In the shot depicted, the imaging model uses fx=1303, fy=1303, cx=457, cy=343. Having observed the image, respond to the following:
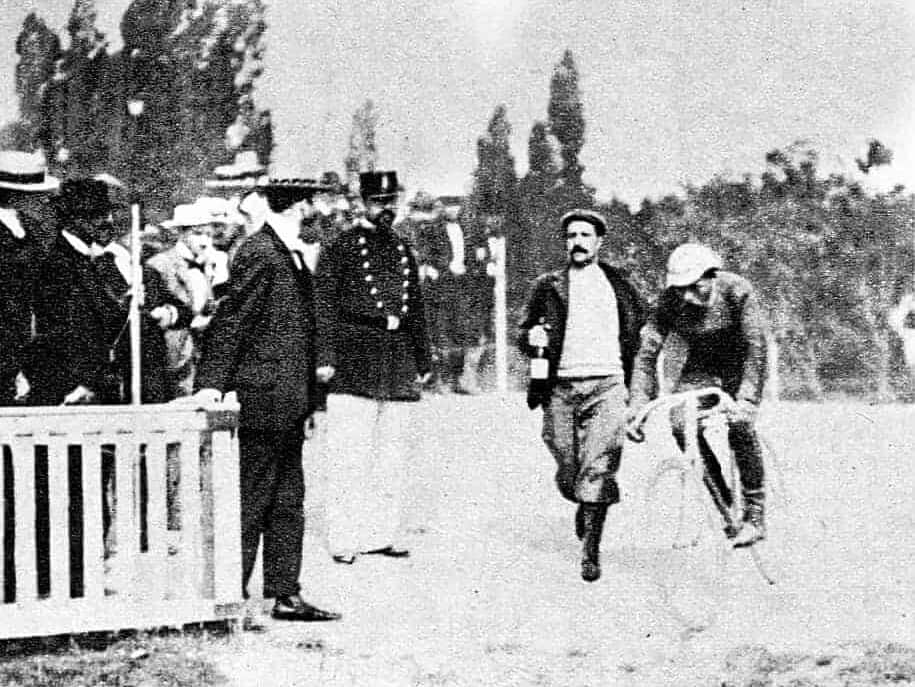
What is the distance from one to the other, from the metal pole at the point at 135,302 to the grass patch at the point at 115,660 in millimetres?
925

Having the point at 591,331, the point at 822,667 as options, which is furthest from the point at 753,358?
the point at 822,667

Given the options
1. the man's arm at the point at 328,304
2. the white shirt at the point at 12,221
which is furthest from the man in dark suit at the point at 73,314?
the man's arm at the point at 328,304

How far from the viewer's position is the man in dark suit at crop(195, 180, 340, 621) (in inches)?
182

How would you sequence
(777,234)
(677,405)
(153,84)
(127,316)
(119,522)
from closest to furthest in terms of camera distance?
(119,522)
(127,316)
(677,405)
(153,84)
(777,234)

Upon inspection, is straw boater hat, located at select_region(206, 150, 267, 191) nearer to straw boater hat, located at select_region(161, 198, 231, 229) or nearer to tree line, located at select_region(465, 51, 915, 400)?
straw boater hat, located at select_region(161, 198, 231, 229)

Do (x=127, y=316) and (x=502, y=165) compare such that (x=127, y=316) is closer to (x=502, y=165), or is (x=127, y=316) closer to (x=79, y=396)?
(x=79, y=396)

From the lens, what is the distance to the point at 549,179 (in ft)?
17.8

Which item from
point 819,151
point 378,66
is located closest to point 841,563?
point 819,151

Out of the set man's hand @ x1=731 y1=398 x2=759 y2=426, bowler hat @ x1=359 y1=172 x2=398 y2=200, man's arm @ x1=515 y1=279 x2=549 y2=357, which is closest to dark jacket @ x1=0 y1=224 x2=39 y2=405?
bowler hat @ x1=359 y1=172 x2=398 y2=200

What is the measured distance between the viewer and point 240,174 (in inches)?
199

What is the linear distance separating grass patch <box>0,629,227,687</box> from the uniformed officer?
35.3 inches

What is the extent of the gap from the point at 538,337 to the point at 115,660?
2.03 metres

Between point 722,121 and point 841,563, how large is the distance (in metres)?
1.90

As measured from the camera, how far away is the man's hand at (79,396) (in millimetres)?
4777
